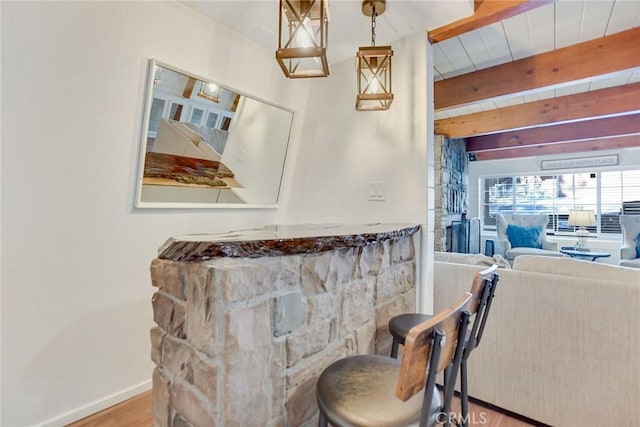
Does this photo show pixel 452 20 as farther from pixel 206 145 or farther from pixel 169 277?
pixel 169 277

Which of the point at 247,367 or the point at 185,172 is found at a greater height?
the point at 185,172

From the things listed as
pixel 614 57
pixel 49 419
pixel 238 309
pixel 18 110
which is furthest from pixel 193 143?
pixel 614 57

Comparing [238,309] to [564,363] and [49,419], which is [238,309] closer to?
[49,419]

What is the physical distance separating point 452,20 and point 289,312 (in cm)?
195

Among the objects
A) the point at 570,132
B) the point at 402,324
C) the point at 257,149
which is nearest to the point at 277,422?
the point at 402,324

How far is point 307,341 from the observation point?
1.09 metres

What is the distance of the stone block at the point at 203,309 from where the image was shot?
2.72 ft

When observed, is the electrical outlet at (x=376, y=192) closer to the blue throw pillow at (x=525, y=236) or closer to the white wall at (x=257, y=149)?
the white wall at (x=257, y=149)

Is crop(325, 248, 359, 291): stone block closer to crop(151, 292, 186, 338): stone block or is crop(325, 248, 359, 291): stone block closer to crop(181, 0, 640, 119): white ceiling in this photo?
crop(151, 292, 186, 338): stone block

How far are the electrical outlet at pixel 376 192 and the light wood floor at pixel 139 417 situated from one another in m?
1.35

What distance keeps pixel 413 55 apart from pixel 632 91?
9.64 ft

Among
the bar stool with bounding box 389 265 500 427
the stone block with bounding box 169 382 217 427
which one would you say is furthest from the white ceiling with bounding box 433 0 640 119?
the stone block with bounding box 169 382 217 427

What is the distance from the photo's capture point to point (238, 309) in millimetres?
865

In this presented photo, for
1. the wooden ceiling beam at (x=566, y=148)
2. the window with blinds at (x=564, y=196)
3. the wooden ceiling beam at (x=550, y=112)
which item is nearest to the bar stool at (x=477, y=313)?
the wooden ceiling beam at (x=550, y=112)
